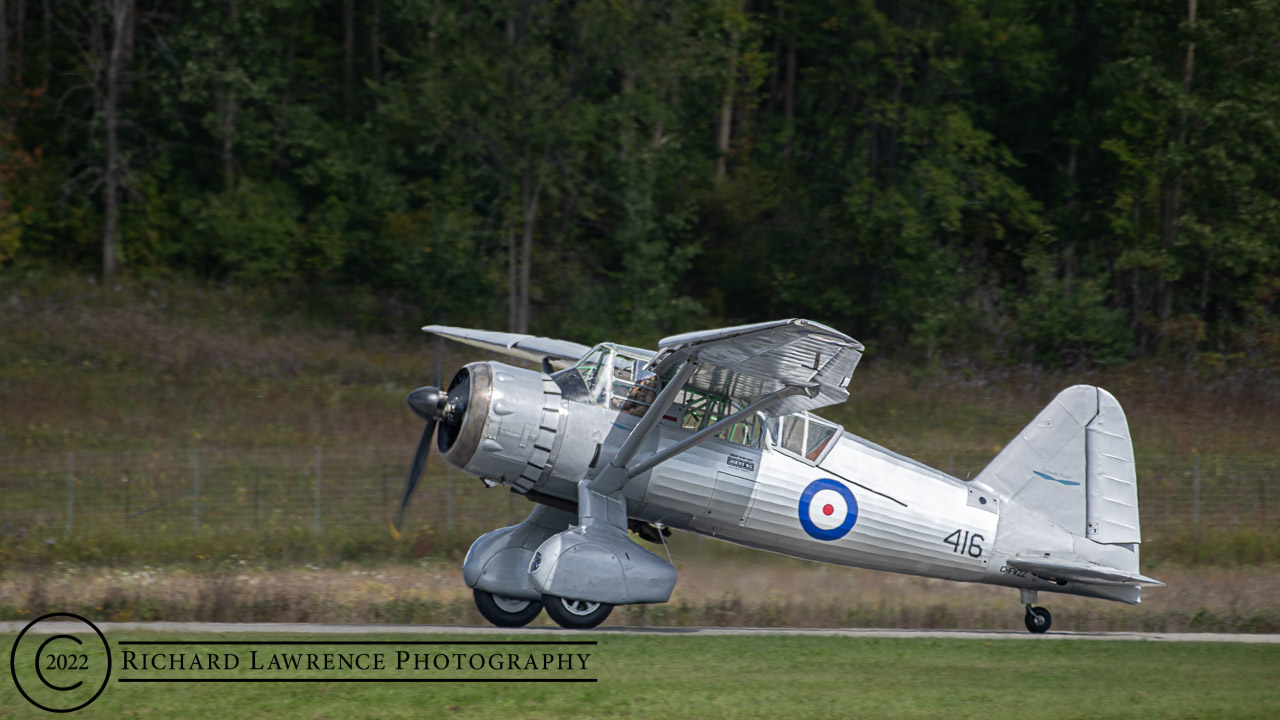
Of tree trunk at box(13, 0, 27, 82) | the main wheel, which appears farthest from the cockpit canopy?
tree trunk at box(13, 0, 27, 82)

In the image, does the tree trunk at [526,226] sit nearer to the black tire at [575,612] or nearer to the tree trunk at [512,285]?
the tree trunk at [512,285]

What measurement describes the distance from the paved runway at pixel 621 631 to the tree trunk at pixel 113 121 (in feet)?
76.4

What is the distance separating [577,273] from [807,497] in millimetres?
23009

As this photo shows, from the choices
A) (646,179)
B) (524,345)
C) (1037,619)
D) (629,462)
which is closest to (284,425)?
(524,345)

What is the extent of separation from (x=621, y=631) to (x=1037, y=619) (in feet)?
16.1

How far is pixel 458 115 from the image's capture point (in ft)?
104

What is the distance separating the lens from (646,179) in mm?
33938

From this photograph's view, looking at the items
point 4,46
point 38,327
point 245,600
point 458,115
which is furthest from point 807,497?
point 4,46

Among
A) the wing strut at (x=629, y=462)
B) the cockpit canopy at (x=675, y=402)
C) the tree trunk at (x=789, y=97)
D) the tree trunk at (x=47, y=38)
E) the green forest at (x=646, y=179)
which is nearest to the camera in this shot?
the wing strut at (x=629, y=462)

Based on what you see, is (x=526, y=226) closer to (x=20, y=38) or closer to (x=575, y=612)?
(x=20, y=38)

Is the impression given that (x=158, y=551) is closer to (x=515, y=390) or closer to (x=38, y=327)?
(x=515, y=390)

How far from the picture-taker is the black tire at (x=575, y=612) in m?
11.9

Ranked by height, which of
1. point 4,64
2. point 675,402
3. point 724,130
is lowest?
point 675,402

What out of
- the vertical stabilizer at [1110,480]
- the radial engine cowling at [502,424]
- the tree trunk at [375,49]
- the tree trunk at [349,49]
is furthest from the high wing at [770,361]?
the tree trunk at [349,49]
